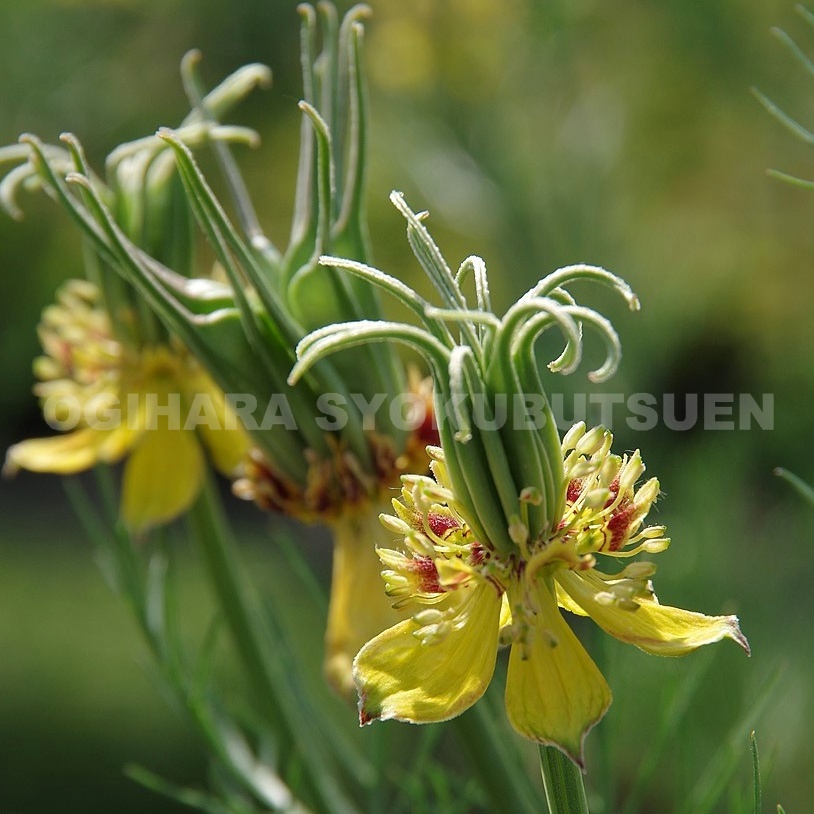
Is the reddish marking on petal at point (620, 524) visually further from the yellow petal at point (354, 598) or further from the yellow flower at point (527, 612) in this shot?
the yellow petal at point (354, 598)

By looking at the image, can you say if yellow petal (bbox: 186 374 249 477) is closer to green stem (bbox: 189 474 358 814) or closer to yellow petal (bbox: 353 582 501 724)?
green stem (bbox: 189 474 358 814)

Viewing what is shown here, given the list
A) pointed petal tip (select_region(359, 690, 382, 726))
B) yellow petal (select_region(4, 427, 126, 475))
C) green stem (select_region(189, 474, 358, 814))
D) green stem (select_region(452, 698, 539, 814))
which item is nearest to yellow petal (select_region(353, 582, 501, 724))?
pointed petal tip (select_region(359, 690, 382, 726))

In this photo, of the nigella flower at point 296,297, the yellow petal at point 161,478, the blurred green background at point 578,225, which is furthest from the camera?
the blurred green background at point 578,225

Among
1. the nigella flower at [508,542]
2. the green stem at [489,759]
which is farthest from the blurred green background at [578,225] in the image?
the nigella flower at [508,542]

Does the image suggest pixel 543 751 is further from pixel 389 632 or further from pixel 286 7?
pixel 286 7

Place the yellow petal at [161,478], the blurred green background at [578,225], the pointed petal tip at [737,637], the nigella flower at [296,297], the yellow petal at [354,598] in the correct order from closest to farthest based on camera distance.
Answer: the pointed petal tip at [737,637] → the nigella flower at [296,297] → the yellow petal at [354,598] → the yellow petal at [161,478] → the blurred green background at [578,225]

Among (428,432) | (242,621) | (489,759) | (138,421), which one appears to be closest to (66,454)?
(138,421)
